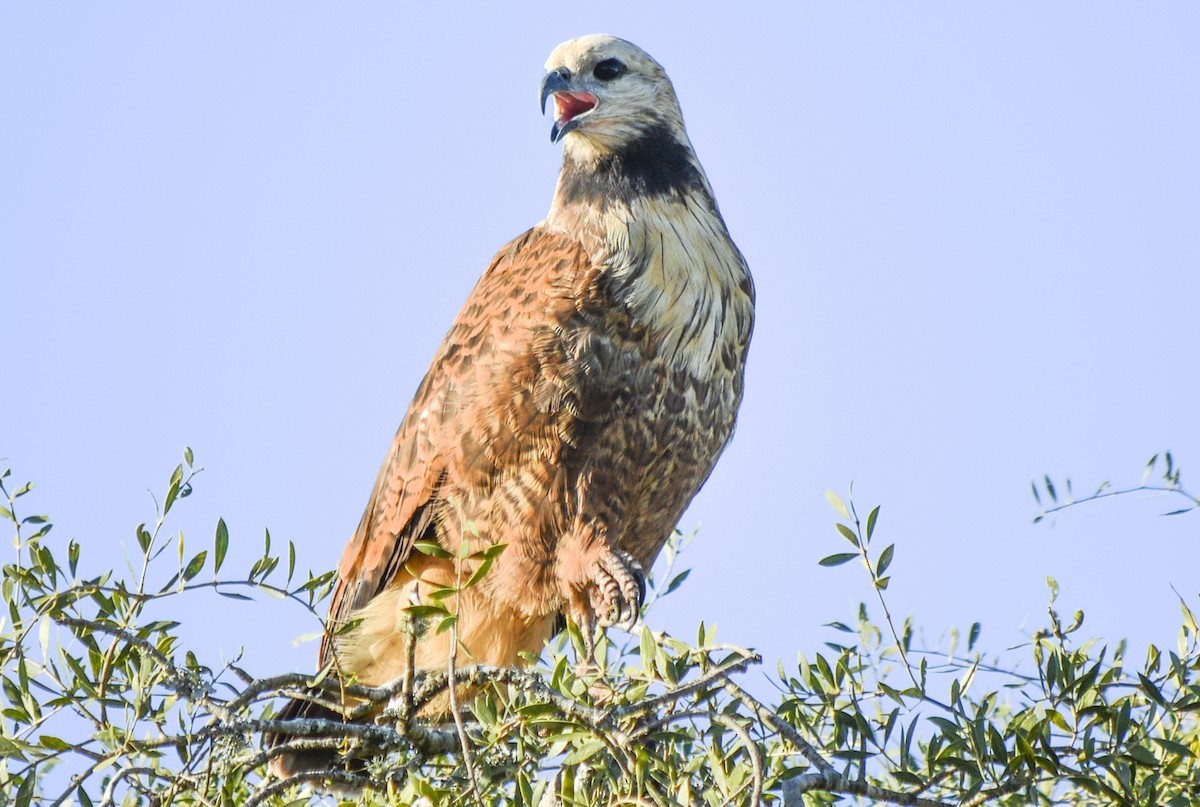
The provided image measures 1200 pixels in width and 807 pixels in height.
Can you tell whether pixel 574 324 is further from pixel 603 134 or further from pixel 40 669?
pixel 40 669

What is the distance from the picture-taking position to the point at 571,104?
452 centimetres

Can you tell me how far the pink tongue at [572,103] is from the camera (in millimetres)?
4496

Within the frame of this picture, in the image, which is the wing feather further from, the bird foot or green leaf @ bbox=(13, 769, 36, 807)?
green leaf @ bbox=(13, 769, 36, 807)

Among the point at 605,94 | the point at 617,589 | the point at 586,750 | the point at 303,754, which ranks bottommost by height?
the point at 586,750

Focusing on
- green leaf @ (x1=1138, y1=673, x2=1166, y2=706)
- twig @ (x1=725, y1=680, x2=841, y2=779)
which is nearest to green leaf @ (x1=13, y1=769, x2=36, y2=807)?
twig @ (x1=725, y1=680, x2=841, y2=779)

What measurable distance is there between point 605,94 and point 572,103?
11 centimetres

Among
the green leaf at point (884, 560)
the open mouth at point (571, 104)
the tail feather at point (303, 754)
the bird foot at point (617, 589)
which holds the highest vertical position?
the open mouth at point (571, 104)

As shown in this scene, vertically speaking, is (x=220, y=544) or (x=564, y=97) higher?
(x=564, y=97)

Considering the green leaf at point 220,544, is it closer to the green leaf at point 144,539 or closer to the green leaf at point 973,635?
the green leaf at point 144,539

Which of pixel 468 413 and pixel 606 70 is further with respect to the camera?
pixel 606 70

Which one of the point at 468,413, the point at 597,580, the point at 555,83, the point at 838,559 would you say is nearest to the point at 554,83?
the point at 555,83

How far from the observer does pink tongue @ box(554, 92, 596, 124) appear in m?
4.50

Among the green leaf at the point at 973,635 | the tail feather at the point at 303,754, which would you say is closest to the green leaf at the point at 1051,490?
the green leaf at the point at 973,635

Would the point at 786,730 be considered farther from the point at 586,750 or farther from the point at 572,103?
the point at 572,103
